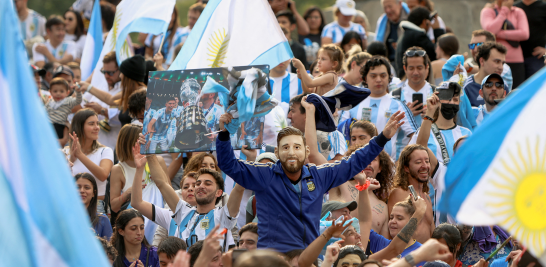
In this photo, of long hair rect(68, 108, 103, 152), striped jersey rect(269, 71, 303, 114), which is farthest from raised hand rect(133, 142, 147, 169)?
striped jersey rect(269, 71, 303, 114)

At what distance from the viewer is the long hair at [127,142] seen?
769cm

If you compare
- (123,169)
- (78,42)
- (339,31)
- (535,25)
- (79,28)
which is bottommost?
(123,169)

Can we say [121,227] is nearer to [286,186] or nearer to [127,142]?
[127,142]

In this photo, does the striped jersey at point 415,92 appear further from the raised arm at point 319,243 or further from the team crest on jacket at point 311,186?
the raised arm at point 319,243

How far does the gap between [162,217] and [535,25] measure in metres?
7.23

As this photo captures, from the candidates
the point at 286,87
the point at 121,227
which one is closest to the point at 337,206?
the point at 121,227

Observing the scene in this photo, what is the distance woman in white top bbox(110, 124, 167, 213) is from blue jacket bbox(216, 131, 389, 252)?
2.14 metres

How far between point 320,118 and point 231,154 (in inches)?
67.2

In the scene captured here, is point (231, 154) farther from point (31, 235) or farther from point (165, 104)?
point (31, 235)

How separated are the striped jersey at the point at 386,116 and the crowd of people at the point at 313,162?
0.05 feet

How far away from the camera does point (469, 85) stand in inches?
376

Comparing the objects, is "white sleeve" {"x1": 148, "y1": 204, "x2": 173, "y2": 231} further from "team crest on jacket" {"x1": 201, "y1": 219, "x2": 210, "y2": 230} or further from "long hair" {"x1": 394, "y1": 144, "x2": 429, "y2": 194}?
"long hair" {"x1": 394, "y1": 144, "x2": 429, "y2": 194}

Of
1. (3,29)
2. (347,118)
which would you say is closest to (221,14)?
(347,118)

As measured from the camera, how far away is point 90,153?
26.9 ft
